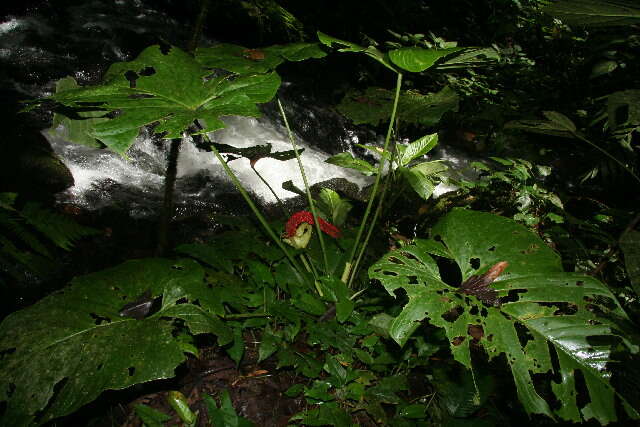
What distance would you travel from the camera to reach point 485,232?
1.43m

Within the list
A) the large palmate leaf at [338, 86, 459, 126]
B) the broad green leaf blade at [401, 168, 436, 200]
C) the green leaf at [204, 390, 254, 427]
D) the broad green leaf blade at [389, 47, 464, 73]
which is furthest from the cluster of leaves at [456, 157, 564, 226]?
the green leaf at [204, 390, 254, 427]

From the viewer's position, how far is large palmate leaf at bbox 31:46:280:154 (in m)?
1.04

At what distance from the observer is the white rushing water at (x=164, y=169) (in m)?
3.50

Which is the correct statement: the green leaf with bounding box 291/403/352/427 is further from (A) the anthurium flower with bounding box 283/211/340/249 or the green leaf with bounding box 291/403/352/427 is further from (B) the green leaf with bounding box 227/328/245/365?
(A) the anthurium flower with bounding box 283/211/340/249

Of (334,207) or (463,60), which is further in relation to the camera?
(334,207)

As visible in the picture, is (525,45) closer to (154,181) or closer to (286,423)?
(154,181)

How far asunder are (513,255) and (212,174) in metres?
3.65

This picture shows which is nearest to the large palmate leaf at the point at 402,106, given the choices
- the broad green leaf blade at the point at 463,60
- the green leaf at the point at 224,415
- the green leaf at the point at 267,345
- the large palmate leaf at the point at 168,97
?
the broad green leaf blade at the point at 463,60

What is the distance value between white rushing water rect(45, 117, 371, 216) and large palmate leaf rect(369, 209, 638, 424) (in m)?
2.64

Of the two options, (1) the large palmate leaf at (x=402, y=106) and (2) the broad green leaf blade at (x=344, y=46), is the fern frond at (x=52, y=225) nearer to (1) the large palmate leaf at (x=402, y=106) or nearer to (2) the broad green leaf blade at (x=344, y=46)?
(2) the broad green leaf blade at (x=344, y=46)

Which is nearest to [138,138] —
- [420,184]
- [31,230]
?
[31,230]

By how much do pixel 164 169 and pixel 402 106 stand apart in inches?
124

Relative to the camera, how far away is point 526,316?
1169mm

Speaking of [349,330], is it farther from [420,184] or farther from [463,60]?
[463,60]
